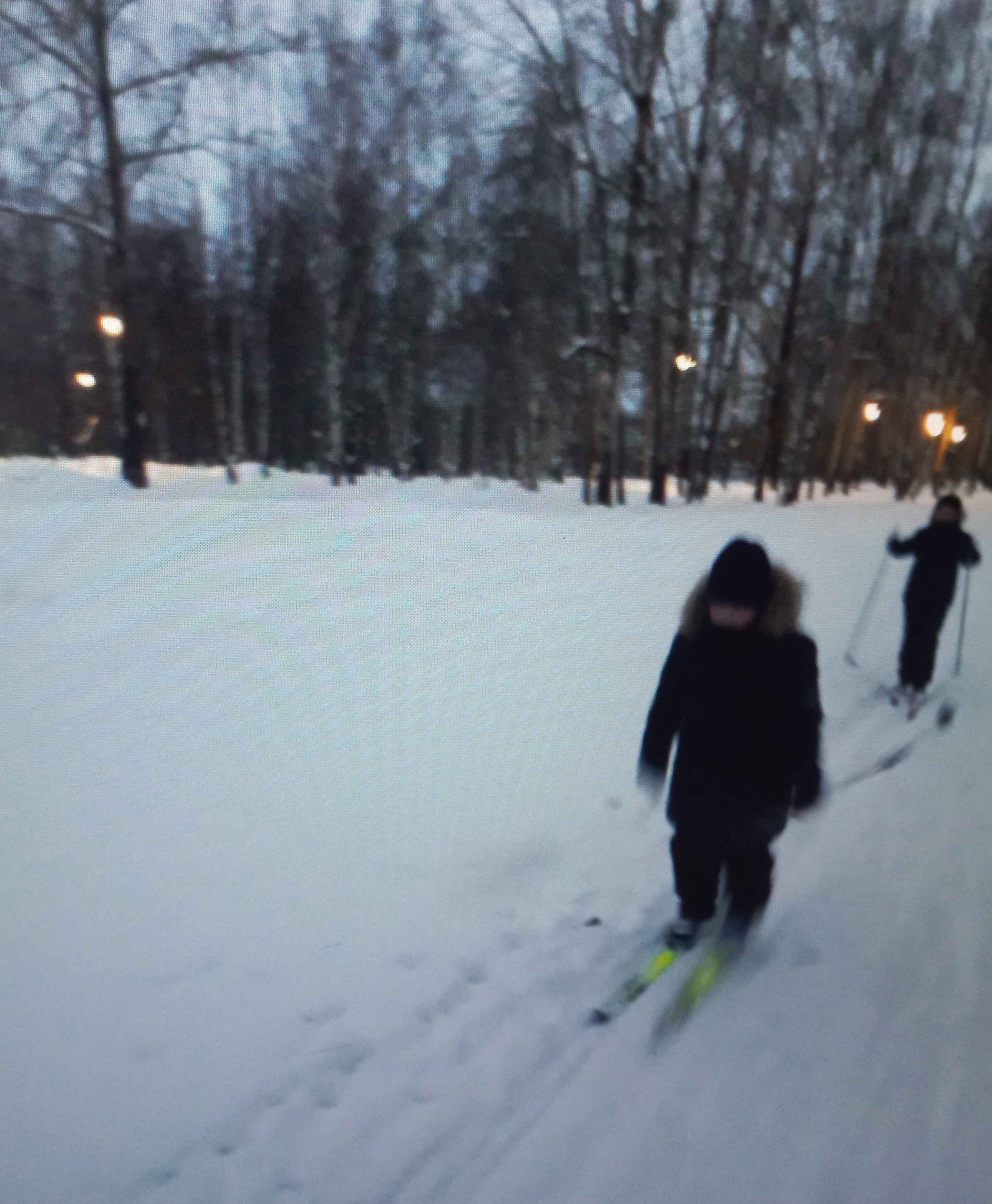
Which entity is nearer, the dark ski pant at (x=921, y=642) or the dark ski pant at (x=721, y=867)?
the dark ski pant at (x=721, y=867)

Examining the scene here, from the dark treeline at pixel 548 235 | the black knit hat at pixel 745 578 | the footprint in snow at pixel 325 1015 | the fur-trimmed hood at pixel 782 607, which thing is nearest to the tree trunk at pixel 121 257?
the dark treeline at pixel 548 235

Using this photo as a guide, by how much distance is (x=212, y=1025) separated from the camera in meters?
2.96

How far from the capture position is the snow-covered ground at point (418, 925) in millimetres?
2465

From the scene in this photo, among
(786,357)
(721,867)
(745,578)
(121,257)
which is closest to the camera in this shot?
(745,578)

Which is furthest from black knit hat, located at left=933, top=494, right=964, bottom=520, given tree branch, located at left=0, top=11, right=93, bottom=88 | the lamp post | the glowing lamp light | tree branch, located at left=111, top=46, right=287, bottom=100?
tree branch, located at left=0, top=11, right=93, bottom=88

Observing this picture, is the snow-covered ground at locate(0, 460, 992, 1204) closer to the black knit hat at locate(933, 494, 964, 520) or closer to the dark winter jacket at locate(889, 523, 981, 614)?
the dark winter jacket at locate(889, 523, 981, 614)

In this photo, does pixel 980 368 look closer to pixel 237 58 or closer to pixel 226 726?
pixel 237 58

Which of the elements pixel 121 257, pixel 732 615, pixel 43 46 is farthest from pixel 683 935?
pixel 43 46

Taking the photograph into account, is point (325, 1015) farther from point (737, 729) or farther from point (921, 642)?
point (921, 642)

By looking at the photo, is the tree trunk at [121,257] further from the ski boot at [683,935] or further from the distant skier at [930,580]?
the ski boot at [683,935]

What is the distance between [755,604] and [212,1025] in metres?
2.54

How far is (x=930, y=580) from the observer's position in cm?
668

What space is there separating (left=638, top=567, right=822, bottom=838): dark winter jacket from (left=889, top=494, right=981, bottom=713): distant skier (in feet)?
13.9

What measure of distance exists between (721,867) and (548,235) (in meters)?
18.1
